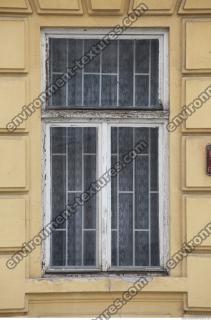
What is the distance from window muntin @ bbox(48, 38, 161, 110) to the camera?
475 cm

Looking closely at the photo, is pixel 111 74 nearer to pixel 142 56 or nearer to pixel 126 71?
pixel 126 71

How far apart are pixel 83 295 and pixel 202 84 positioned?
1.84 m

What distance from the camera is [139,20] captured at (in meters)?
4.64

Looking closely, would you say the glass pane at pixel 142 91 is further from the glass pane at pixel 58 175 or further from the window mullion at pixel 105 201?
the glass pane at pixel 58 175

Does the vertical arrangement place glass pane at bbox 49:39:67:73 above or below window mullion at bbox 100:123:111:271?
above

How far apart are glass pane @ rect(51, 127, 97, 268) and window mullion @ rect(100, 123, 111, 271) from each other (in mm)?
71

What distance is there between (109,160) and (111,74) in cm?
67

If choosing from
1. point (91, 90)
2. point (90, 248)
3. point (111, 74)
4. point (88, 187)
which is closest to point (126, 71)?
point (111, 74)

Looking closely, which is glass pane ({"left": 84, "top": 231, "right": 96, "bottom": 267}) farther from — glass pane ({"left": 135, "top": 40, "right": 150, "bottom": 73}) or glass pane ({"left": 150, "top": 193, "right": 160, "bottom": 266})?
glass pane ({"left": 135, "top": 40, "right": 150, "bottom": 73})

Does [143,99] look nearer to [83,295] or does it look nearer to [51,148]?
[51,148]

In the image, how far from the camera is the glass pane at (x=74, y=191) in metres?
4.76

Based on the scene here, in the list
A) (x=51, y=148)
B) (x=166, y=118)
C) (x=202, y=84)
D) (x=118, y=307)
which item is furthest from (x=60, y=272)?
(x=202, y=84)

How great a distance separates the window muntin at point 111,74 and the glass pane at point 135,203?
10.1 inches

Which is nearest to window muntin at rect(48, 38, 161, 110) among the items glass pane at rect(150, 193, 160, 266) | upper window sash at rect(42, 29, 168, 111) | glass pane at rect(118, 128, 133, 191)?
upper window sash at rect(42, 29, 168, 111)
